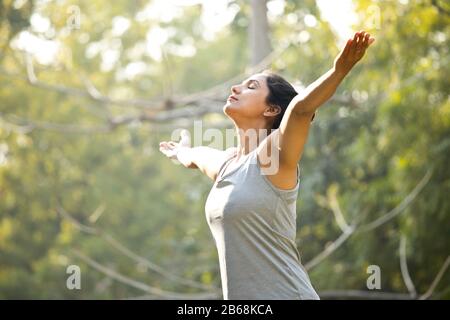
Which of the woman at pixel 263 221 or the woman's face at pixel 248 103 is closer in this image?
the woman at pixel 263 221

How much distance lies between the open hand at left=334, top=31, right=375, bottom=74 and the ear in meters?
0.48

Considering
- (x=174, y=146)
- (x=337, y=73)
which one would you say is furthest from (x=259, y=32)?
Answer: (x=337, y=73)

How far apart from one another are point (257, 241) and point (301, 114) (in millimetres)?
382

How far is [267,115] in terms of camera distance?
2.63 m

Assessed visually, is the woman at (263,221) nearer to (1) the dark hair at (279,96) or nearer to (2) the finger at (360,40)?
(1) the dark hair at (279,96)

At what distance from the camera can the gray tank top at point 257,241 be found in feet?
7.97

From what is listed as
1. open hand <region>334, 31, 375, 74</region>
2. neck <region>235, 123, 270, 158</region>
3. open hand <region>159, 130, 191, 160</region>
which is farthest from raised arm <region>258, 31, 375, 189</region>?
open hand <region>159, 130, 191, 160</region>

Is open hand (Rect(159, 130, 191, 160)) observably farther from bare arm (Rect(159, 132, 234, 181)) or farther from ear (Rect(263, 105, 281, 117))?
ear (Rect(263, 105, 281, 117))

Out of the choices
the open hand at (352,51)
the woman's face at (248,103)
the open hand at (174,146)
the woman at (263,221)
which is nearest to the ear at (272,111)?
the woman's face at (248,103)

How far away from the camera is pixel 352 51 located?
7.11 ft

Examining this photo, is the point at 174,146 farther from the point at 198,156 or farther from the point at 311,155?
the point at 311,155

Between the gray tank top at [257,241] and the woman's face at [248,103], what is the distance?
22cm
